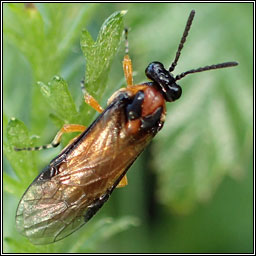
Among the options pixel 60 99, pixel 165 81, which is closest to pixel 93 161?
pixel 60 99

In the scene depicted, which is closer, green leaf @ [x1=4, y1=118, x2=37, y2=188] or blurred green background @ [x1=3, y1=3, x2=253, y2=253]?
green leaf @ [x1=4, y1=118, x2=37, y2=188]

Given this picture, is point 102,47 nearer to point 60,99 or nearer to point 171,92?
point 60,99

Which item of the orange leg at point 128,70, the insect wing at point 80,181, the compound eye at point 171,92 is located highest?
the orange leg at point 128,70

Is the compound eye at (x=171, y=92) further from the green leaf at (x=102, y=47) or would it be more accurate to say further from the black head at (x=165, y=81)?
the green leaf at (x=102, y=47)

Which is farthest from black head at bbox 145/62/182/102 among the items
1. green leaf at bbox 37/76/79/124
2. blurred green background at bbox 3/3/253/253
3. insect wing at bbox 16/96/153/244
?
blurred green background at bbox 3/3/253/253

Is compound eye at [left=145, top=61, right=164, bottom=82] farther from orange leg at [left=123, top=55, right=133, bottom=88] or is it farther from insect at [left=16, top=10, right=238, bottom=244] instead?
orange leg at [left=123, top=55, right=133, bottom=88]

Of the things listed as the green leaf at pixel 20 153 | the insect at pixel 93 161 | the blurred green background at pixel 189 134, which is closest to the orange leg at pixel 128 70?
the insect at pixel 93 161

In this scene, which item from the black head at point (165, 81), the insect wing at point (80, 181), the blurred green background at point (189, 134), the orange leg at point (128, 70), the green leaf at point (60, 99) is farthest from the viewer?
the blurred green background at point (189, 134)

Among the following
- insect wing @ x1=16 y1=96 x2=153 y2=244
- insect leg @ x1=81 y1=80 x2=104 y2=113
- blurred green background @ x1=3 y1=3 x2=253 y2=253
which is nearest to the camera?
insect leg @ x1=81 y1=80 x2=104 y2=113
